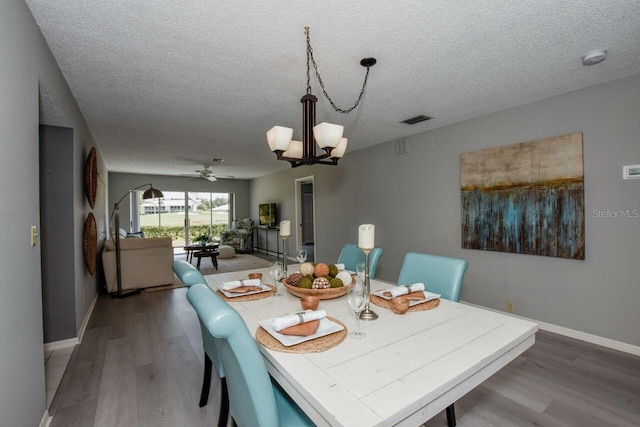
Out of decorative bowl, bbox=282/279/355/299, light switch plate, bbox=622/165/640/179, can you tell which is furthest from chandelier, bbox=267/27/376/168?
light switch plate, bbox=622/165/640/179

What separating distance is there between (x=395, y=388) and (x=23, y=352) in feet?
5.75

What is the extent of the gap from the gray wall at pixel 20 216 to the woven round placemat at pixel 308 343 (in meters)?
1.07

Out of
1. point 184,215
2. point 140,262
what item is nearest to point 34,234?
point 140,262

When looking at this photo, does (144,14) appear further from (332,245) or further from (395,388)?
(332,245)

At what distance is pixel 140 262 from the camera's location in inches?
186

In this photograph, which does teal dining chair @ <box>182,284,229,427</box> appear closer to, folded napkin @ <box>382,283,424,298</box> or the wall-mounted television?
folded napkin @ <box>382,283,424,298</box>

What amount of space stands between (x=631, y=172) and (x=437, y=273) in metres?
1.99

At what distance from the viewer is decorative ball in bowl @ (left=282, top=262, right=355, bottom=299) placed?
1.72 m

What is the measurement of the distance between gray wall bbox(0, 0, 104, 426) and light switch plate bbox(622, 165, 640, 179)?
4.09 m

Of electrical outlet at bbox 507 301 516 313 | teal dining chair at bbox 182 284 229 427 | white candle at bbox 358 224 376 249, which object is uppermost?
white candle at bbox 358 224 376 249

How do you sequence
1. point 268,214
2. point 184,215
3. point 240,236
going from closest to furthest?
point 268,214 → point 240,236 → point 184,215

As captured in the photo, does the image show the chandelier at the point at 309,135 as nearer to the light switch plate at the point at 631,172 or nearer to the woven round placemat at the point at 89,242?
the light switch plate at the point at 631,172

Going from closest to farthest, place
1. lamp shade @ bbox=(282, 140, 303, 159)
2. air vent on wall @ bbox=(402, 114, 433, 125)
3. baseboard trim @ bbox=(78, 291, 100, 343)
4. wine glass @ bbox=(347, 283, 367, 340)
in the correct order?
wine glass @ bbox=(347, 283, 367, 340)
lamp shade @ bbox=(282, 140, 303, 159)
baseboard trim @ bbox=(78, 291, 100, 343)
air vent on wall @ bbox=(402, 114, 433, 125)

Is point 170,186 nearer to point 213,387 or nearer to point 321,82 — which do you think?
point 321,82
